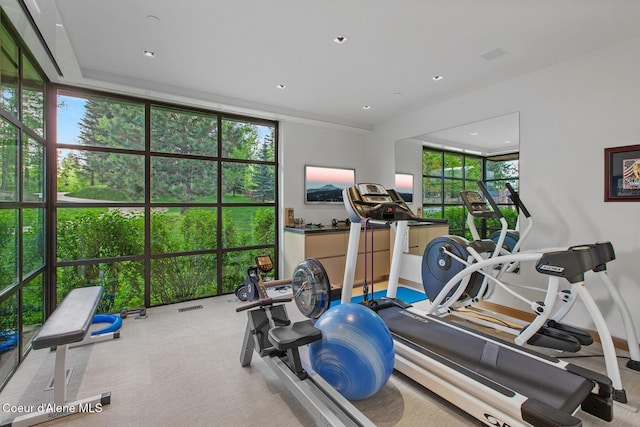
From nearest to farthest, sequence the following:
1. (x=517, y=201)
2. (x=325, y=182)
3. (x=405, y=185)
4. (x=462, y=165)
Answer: (x=517, y=201) < (x=462, y=165) < (x=405, y=185) < (x=325, y=182)

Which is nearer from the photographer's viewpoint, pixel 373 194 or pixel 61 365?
pixel 61 365

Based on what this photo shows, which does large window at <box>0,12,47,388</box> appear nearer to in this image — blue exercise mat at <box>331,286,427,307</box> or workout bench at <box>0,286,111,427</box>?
workout bench at <box>0,286,111,427</box>

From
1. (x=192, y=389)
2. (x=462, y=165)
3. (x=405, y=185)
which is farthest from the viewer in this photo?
(x=405, y=185)

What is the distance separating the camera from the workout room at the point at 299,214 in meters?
2.07

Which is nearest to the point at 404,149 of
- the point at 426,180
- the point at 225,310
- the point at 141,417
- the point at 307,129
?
the point at 426,180

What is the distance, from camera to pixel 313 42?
2891 mm

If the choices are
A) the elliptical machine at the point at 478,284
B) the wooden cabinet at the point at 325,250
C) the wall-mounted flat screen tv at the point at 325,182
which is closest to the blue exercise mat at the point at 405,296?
the wooden cabinet at the point at 325,250

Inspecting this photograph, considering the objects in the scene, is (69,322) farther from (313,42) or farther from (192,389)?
(313,42)

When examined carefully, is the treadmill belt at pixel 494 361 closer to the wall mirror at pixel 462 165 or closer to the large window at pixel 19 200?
the wall mirror at pixel 462 165

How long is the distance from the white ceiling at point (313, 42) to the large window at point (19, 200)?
1.17 feet

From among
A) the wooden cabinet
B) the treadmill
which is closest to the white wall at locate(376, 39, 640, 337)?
the treadmill

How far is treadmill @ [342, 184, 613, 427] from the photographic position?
1742 mm

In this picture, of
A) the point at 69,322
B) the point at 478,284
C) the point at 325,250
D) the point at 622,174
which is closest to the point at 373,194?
the point at 478,284

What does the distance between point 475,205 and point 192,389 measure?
130 inches
